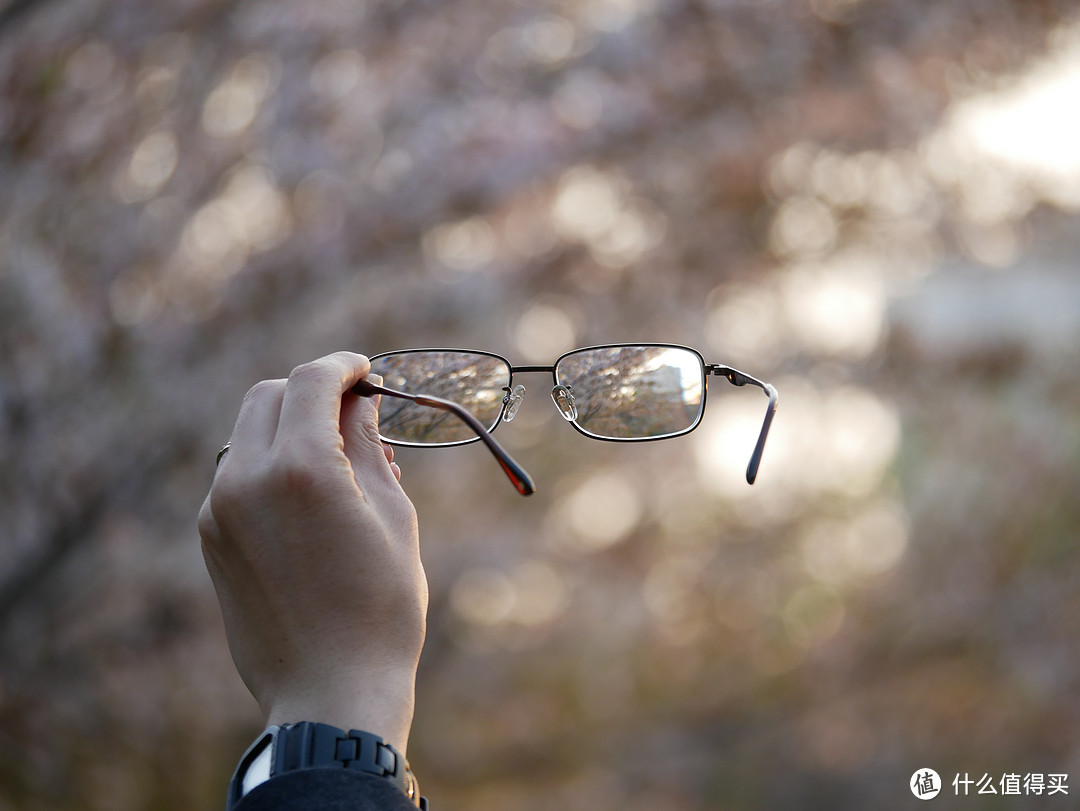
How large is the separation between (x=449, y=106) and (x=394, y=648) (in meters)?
3.53

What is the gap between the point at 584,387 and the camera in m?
1.50

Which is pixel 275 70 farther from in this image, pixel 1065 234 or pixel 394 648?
pixel 1065 234

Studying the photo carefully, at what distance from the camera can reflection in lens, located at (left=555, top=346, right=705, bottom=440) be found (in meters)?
1.48

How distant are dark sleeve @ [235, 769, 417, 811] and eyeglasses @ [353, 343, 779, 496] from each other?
28.1 inches

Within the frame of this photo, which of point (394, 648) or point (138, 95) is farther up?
point (138, 95)

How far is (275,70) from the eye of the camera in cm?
353

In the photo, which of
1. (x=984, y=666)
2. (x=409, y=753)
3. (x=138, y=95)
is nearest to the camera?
(x=138, y=95)

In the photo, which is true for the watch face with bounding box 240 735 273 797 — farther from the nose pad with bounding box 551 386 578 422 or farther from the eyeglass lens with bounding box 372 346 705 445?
the nose pad with bounding box 551 386 578 422

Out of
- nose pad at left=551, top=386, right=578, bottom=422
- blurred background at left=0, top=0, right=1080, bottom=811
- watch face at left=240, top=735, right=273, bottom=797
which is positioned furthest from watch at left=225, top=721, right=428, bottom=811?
blurred background at left=0, top=0, right=1080, bottom=811

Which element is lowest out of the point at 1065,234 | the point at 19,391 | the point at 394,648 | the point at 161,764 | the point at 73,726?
the point at 161,764

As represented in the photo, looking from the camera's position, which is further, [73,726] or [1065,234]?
[1065,234]

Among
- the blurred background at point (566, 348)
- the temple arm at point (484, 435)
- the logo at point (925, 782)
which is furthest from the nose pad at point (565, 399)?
the logo at point (925, 782)

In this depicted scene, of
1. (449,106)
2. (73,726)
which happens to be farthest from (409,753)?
(449,106)

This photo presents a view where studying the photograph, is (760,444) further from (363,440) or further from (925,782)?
(925,782)
